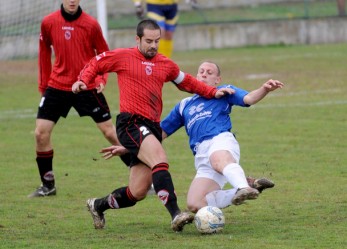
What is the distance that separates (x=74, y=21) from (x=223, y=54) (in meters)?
16.0

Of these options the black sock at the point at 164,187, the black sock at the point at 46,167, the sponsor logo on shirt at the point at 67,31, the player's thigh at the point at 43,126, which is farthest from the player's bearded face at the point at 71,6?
the black sock at the point at 164,187

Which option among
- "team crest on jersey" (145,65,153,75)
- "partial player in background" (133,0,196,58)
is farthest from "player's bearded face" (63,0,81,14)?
"partial player in background" (133,0,196,58)

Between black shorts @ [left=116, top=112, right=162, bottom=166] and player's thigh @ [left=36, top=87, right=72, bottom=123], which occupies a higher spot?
black shorts @ [left=116, top=112, right=162, bottom=166]

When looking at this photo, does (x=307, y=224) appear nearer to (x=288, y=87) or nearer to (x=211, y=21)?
(x=288, y=87)

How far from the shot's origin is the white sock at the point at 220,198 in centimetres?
860

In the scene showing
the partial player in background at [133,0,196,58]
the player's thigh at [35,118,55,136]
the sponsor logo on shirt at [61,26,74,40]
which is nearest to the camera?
the player's thigh at [35,118,55,136]

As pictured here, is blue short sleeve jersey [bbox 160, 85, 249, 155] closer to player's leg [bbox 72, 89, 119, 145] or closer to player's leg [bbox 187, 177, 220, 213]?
player's leg [bbox 187, 177, 220, 213]

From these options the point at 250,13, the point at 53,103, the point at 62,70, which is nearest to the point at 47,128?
the point at 53,103

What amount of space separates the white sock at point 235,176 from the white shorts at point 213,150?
0.29m

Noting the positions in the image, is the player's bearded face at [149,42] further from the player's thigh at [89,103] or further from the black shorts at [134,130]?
the player's thigh at [89,103]

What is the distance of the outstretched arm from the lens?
851cm

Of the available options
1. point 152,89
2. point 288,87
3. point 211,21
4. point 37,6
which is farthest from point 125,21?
point 152,89

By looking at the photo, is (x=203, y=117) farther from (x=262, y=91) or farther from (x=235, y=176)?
(x=235, y=176)

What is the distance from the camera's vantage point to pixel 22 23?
22.3 metres
